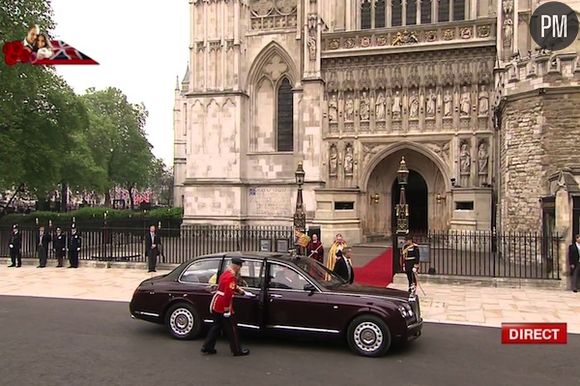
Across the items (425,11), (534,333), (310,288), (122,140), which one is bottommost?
(534,333)

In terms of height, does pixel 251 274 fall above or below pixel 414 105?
below

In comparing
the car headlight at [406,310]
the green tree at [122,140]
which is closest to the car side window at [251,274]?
the car headlight at [406,310]

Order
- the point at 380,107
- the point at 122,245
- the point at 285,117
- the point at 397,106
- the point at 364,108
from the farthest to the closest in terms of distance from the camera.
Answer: the point at 285,117, the point at 364,108, the point at 380,107, the point at 397,106, the point at 122,245

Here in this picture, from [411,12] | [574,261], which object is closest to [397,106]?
[411,12]

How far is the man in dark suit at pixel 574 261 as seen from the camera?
46.8 ft

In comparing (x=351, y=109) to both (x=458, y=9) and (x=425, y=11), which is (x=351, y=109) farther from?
(x=458, y=9)

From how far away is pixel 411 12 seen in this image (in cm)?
2941

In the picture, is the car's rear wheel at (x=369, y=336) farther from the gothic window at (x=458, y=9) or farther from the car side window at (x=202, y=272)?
the gothic window at (x=458, y=9)

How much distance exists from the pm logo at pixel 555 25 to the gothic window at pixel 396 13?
762 cm

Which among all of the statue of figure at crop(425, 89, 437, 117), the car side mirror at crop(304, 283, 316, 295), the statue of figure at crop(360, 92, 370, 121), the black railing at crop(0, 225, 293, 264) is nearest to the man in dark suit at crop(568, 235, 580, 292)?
the black railing at crop(0, 225, 293, 264)

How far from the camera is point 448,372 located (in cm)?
739

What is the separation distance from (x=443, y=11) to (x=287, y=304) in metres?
24.1

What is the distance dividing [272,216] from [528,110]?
1435 centimetres

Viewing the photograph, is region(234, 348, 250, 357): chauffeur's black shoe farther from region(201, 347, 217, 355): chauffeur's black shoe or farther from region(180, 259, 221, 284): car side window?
region(180, 259, 221, 284): car side window
